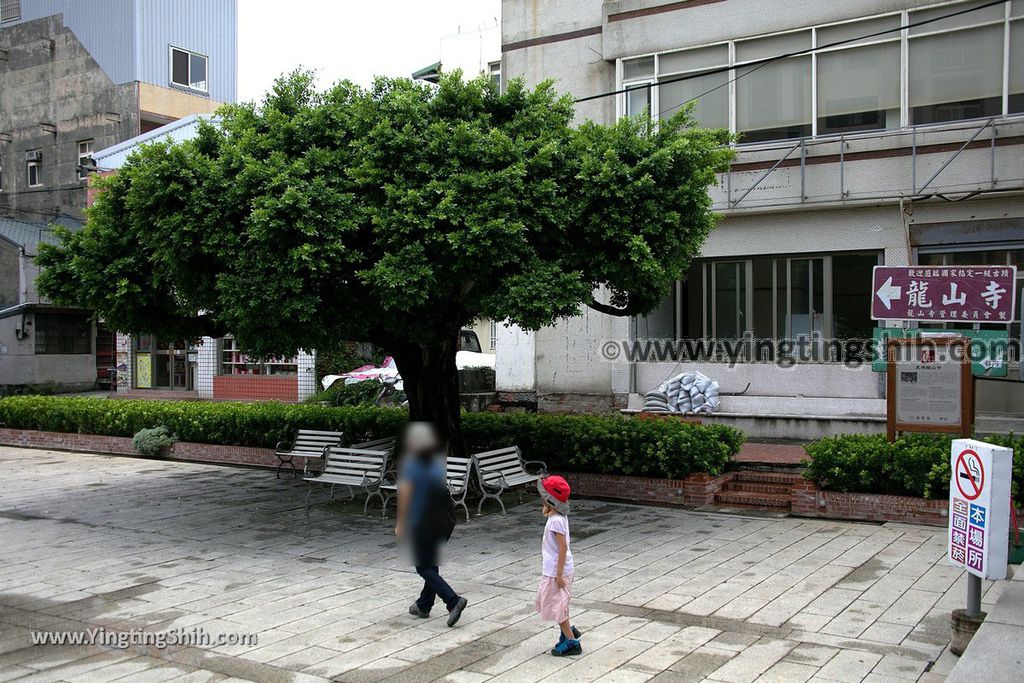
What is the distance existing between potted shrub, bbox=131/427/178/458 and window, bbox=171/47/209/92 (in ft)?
67.2

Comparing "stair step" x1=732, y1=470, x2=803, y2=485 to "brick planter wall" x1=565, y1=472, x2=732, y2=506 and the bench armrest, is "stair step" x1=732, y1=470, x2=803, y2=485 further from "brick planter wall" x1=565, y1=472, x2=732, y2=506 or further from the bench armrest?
the bench armrest

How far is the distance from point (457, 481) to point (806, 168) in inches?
353

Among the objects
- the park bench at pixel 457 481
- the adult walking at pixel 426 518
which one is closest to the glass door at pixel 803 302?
the park bench at pixel 457 481

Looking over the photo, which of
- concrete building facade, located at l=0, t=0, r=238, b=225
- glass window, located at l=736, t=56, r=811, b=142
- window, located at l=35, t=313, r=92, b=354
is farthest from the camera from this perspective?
concrete building facade, located at l=0, t=0, r=238, b=225

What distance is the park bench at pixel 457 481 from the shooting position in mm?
11266

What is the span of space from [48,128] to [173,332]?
27249 mm

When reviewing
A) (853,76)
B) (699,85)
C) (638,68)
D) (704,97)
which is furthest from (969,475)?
(638,68)

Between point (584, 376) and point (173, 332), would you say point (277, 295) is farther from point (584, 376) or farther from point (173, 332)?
point (584, 376)

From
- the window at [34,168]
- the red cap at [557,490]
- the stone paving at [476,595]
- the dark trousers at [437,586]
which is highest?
the window at [34,168]

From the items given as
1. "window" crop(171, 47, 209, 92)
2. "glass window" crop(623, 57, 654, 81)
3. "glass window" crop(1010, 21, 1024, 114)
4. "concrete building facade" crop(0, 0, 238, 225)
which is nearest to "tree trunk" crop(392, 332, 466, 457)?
"glass window" crop(623, 57, 654, 81)

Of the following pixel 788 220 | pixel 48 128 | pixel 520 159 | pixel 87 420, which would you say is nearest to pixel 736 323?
pixel 788 220

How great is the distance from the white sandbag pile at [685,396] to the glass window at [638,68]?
590cm

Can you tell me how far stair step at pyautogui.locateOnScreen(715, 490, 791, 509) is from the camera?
11727 mm

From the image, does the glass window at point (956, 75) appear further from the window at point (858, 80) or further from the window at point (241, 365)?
the window at point (241, 365)
